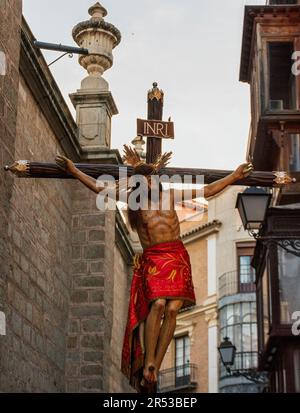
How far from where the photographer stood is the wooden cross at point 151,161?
6.12m

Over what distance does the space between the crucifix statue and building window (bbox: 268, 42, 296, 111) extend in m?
12.3

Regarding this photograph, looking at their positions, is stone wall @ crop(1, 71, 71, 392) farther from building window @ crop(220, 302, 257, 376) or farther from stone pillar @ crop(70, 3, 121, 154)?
building window @ crop(220, 302, 257, 376)

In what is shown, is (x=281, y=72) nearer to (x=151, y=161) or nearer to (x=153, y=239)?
(x=151, y=161)

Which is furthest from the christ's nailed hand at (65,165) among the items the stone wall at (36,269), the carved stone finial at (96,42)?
the carved stone finial at (96,42)

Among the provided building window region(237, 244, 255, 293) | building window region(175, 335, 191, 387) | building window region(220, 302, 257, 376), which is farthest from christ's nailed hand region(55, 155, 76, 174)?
building window region(175, 335, 191, 387)

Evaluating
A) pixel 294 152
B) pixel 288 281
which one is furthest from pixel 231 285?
pixel 288 281

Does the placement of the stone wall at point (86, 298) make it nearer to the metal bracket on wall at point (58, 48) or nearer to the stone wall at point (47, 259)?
the stone wall at point (47, 259)

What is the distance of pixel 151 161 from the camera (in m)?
6.16

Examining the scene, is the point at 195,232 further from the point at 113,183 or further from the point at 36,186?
the point at 113,183

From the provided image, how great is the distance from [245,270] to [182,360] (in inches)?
187

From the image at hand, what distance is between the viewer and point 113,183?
20.1 ft

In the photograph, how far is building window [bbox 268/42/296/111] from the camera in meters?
18.4
